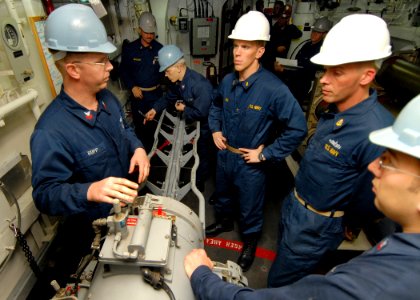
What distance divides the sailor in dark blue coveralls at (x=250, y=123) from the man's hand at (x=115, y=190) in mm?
1173

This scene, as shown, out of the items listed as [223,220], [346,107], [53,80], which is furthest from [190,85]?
[346,107]

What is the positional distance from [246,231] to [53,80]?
6.84 feet

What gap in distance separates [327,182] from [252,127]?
732mm

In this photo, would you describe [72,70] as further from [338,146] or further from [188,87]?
[188,87]

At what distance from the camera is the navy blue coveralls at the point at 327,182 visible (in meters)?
1.27

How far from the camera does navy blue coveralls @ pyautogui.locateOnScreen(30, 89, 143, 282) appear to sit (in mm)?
1109

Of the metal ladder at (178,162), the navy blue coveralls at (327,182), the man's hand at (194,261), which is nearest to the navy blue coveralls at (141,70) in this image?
the metal ladder at (178,162)

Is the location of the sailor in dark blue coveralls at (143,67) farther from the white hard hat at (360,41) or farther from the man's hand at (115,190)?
the white hard hat at (360,41)

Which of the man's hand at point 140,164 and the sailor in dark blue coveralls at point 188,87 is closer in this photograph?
the man's hand at point 140,164

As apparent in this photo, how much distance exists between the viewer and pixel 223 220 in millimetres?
2617

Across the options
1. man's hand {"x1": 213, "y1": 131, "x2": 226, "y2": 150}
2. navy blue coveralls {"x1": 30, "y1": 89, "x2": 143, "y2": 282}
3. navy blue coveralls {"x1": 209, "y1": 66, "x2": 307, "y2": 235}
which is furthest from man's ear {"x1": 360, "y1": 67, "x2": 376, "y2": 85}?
navy blue coveralls {"x1": 30, "y1": 89, "x2": 143, "y2": 282}

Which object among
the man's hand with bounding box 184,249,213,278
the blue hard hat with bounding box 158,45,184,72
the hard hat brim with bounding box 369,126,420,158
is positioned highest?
the hard hat brim with bounding box 369,126,420,158

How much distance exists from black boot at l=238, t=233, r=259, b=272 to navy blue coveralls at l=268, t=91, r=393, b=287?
440 mm

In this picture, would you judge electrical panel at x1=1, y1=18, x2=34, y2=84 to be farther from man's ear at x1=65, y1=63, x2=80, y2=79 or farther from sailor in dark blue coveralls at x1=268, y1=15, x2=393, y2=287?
sailor in dark blue coveralls at x1=268, y1=15, x2=393, y2=287
